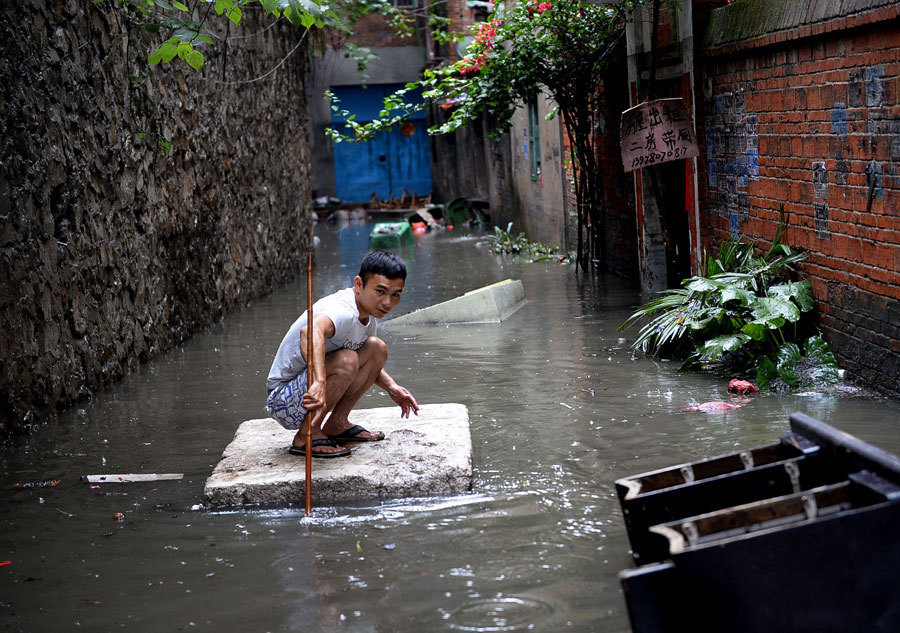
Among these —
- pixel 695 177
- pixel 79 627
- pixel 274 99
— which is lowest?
pixel 79 627

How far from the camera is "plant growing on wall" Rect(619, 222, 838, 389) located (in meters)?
6.27

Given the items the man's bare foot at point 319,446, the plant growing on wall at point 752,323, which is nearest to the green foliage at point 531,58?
the plant growing on wall at point 752,323

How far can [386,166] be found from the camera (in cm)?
2970

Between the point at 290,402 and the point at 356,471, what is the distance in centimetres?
49

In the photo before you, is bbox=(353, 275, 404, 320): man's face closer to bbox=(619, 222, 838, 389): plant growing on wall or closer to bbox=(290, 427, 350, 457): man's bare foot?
bbox=(290, 427, 350, 457): man's bare foot

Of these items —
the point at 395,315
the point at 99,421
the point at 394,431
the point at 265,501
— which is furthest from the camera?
the point at 395,315

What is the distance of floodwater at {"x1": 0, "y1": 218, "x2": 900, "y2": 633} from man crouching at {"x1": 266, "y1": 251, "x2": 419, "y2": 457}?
29 cm

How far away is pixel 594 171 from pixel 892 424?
26.7ft

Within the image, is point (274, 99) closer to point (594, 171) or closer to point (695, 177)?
point (594, 171)

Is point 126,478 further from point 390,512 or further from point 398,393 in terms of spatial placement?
point 390,512

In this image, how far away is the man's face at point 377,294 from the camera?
4645 mm

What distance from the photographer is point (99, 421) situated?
256 inches

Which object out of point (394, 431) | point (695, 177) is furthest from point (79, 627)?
point (695, 177)

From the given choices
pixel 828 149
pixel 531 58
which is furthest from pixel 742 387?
pixel 531 58
